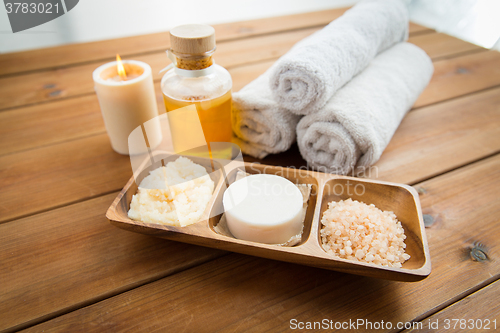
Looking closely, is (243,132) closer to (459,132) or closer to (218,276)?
(218,276)

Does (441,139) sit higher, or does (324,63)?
(324,63)

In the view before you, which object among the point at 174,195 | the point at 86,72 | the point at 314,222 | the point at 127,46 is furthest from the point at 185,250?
the point at 127,46

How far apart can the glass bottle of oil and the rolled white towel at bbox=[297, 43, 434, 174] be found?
14 centimetres

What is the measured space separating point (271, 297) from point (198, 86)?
0.34 meters

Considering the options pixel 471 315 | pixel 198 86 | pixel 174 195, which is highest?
pixel 198 86

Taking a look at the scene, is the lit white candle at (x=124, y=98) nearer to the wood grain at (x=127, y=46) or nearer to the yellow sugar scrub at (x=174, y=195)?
the yellow sugar scrub at (x=174, y=195)

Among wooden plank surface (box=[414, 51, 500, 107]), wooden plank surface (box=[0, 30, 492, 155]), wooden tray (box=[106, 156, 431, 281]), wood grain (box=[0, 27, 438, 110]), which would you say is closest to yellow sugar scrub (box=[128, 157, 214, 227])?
wooden tray (box=[106, 156, 431, 281])

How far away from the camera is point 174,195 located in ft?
1.62

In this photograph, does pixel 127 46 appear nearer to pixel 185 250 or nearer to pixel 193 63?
pixel 193 63

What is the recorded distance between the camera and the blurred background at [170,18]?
122 cm

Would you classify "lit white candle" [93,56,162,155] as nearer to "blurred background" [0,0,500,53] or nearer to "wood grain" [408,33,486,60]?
"blurred background" [0,0,500,53]

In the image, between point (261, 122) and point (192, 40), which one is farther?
point (261, 122)

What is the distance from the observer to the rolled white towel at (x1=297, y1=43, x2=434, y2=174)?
21.9 inches

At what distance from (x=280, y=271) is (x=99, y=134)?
0.49 meters
